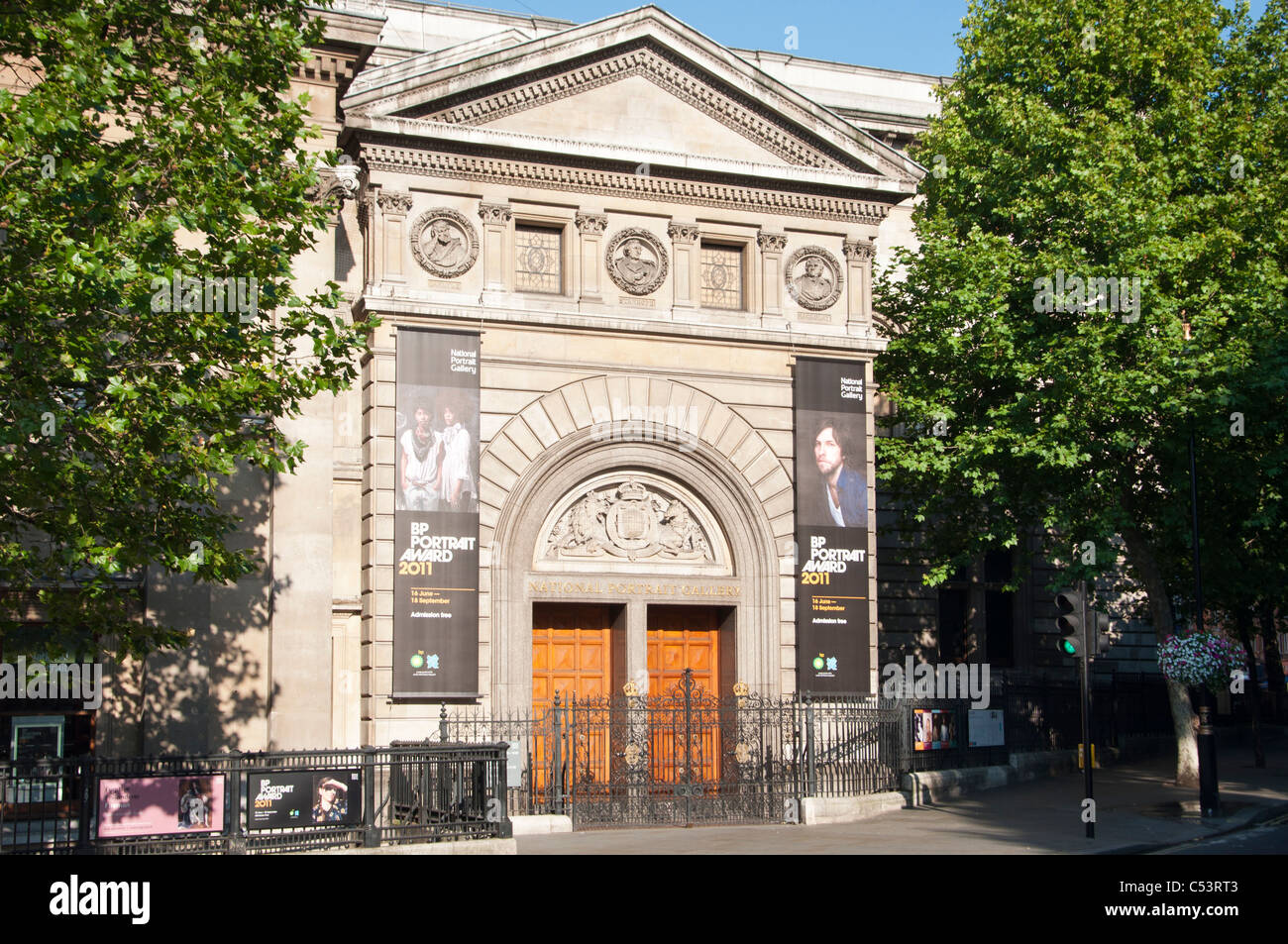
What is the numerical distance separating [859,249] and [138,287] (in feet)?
55.5

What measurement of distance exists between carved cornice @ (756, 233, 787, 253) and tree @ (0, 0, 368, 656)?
11.5 meters

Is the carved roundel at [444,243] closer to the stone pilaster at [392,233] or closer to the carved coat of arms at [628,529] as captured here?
the stone pilaster at [392,233]

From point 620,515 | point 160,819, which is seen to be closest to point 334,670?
point 620,515

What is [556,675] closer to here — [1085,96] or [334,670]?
[334,670]

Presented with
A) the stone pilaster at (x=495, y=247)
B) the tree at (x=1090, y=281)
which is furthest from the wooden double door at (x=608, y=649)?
the stone pilaster at (x=495, y=247)

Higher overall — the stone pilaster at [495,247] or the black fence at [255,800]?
the stone pilaster at [495,247]

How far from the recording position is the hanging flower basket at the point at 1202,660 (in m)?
25.3

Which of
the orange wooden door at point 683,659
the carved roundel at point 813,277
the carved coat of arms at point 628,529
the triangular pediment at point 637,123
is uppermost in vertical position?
the triangular pediment at point 637,123

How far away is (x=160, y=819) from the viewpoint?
1781 cm

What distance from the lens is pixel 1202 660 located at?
2539cm

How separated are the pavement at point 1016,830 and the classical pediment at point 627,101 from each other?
1302 cm

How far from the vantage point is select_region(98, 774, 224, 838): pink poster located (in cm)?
1761
